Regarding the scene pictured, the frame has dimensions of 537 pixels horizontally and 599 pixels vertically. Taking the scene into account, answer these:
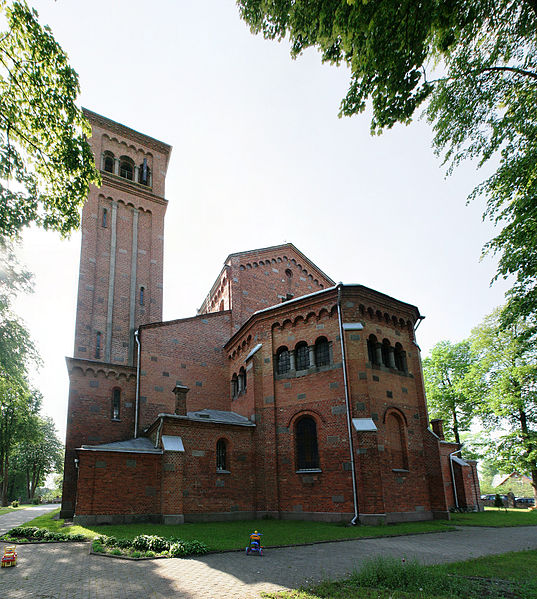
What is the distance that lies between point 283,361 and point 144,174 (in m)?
18.8

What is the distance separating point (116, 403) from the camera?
2228 cm

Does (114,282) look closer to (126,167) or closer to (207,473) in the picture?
(126,167)

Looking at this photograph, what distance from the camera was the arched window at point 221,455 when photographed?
19078mm

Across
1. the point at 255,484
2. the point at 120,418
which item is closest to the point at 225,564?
the point at 255,484

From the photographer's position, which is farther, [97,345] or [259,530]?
[97,345]

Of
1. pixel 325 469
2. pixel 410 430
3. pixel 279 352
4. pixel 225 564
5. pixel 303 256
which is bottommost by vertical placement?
pixel 225 564

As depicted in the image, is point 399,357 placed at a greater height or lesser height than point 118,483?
greater

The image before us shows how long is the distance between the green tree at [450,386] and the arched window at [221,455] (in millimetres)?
22194

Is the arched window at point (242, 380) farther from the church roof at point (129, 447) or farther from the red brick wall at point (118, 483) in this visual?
the red brick wall at point (118, 483)

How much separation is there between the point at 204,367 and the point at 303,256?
1073cm

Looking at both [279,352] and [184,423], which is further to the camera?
[279,352]

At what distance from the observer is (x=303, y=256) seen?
29.5 m

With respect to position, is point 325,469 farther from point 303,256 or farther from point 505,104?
point 303,256

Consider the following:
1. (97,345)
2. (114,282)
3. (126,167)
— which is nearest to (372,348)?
(97,345)
